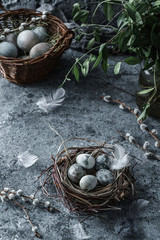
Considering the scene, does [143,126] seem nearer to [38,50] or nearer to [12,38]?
[38,50]

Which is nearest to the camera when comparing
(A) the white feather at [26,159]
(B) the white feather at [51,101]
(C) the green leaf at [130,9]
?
(C) the green leaf at [130,9]

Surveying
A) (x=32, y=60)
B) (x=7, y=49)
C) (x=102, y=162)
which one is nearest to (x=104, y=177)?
(x=102, y=162)

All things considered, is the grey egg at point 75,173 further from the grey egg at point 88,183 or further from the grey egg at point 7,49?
the grey egg at point 7,49

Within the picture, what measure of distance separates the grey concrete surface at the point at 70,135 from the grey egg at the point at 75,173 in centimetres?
11

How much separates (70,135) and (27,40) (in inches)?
18.9

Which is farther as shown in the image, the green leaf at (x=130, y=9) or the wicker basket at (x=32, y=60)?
the wicker basket at (x=32, y=60)

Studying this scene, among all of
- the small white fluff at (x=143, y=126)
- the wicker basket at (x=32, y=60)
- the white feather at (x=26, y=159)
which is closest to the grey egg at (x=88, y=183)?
the white feather at (x=26, y=159)

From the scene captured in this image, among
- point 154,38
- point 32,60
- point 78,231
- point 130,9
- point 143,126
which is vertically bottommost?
point 78,231

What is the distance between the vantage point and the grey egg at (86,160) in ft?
3.15

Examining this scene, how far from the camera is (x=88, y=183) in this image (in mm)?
913

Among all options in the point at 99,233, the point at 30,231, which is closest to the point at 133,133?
the point at 99,233

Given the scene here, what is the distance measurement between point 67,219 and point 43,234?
0.08 m

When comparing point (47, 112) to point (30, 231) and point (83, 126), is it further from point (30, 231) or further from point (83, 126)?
point (30, 231)

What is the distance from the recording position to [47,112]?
1.29 metres
